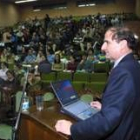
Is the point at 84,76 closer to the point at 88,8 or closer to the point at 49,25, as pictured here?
the point at 49,25

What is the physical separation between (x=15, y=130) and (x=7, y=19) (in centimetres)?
1912

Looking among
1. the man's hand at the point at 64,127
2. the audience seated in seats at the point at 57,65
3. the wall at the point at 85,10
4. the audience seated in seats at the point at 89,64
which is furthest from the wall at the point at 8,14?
the man's hand at the point at 64,127

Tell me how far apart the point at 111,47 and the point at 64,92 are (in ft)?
2.26

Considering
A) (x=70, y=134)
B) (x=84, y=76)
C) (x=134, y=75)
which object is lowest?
(x=84, y=76)

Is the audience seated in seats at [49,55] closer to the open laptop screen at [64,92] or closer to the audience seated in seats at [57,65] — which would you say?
the audience seated in seats at [57,65]

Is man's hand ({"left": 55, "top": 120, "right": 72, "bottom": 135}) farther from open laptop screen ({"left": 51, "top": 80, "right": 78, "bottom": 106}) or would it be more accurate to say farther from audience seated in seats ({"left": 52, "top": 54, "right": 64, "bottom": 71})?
audience seated in seats ({"left": 52, "top": 54, "right": 64, "bottom": 71})

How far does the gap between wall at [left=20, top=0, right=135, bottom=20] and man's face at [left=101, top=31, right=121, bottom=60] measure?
1680 cm

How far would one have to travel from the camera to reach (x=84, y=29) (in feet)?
50.2

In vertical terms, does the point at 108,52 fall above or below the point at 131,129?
above

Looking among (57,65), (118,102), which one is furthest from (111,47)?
(57,65)

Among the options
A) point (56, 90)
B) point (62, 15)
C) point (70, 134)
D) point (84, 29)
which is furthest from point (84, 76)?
→ point (62, 15)

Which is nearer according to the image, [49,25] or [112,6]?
[49,25]

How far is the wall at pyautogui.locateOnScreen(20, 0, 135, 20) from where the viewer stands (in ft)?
60.0

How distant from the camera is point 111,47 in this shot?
1.76 meters
